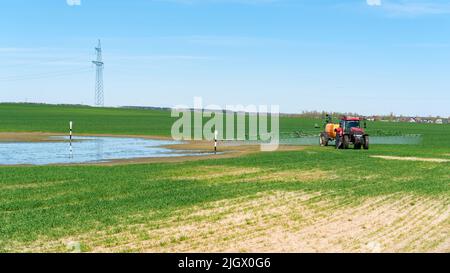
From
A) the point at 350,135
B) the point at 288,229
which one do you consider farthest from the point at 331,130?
the point at 288,229

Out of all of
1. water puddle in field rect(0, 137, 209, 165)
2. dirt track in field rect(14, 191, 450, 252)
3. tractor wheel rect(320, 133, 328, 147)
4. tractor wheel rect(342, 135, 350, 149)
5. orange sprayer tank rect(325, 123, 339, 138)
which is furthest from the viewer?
tractor wheel rect(320, 133, 328, 147)

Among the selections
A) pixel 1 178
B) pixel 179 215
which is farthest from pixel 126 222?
pixel 1 178

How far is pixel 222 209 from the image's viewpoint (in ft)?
47.9

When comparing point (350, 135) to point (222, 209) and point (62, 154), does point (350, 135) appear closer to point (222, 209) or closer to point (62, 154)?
point (62, 154)

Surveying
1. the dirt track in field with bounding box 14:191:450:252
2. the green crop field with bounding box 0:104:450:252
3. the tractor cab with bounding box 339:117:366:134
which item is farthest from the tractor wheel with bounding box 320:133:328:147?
the dirt track in field with bounding box 14:191:450:252

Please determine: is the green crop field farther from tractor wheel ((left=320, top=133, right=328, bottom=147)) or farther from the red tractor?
tractor wheel ((left=320, top=133, right=328, bottom=147))

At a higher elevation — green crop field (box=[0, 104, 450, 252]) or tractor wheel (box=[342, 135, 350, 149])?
tractor wheel (box=[342, 135, 350, 149])

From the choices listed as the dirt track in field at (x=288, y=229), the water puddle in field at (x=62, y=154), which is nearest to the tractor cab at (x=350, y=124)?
the water puddle in field at (x=62, y=154)

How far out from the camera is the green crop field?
1105 centimetres

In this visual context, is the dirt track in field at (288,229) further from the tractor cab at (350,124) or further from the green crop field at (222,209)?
the tractor cab at (350,124)

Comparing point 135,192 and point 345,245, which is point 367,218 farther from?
point 135,192

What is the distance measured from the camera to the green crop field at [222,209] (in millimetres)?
11055

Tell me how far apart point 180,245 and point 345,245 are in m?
3.24

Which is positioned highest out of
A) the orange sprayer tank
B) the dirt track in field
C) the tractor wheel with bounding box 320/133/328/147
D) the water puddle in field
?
the orange sprayer tank
